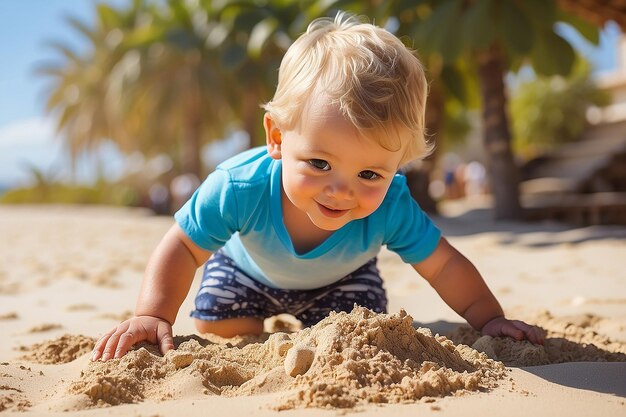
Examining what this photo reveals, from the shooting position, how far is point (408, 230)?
7.87 ft

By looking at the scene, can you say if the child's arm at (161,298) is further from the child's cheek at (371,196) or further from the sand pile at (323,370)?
the child's cheek at (371,196)

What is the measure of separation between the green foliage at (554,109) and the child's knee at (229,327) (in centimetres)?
1858

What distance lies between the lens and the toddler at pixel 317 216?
190 centimetres

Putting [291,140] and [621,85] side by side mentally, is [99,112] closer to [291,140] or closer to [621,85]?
[621,85]

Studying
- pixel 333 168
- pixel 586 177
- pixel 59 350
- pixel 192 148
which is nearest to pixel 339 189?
pixel 333 168

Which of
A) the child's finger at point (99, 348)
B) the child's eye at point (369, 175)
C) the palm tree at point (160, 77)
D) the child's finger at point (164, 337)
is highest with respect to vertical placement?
the palm tree at point (160, 77)

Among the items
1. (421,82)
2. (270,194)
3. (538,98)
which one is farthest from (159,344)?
(538,98)

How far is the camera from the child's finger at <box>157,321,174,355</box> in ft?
6.43

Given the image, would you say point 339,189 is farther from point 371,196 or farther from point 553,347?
point 553,347

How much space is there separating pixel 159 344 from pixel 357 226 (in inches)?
32.5

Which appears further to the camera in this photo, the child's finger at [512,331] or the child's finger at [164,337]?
the child's finger at [512,331]

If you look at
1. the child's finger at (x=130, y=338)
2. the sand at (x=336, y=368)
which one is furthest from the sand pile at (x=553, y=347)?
the child's finger at (x=130, y=338)

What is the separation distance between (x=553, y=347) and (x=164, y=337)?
127 cm

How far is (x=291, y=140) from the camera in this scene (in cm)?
199
